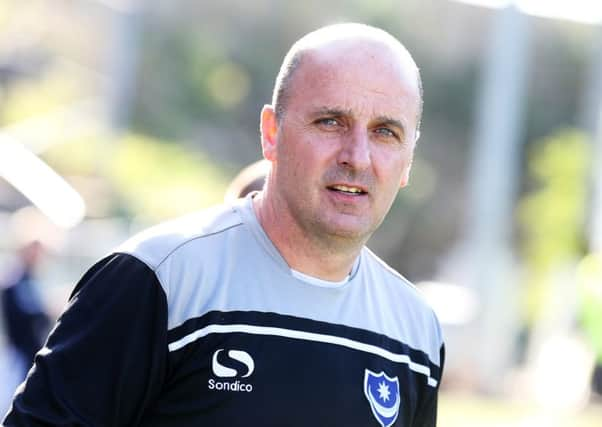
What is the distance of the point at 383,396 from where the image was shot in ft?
10.3

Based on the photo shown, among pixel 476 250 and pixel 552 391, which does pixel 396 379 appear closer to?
pixel 476 250

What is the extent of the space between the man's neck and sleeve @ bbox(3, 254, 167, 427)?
0.42 meters

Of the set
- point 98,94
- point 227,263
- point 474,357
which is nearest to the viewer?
point 227,263

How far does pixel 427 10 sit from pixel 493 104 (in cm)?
2543

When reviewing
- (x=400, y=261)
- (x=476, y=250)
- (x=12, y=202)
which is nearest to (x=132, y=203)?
(x=12, y=202)

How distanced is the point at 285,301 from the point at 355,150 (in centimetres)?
40

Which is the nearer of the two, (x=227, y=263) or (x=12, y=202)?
(x=227, y=263)

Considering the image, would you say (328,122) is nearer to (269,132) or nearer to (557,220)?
(269,132)

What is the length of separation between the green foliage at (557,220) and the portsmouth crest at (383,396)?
58.2ft

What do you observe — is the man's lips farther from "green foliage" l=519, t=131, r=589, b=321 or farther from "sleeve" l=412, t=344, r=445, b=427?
"green foliage" l=519, t=131, r=589, b=321

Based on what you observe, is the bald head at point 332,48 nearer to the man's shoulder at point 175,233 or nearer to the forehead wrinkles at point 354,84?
the forehead wrinkles at point 354,84

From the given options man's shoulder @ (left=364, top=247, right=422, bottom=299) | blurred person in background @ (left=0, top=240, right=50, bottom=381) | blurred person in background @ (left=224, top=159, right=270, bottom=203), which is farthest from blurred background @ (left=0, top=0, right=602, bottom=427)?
man's shoulder @ (left=364, top=247, right=422, bottom=299)

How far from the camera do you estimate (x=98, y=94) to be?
1508 inches

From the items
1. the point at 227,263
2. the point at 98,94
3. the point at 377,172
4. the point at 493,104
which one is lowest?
the point at 227,263
